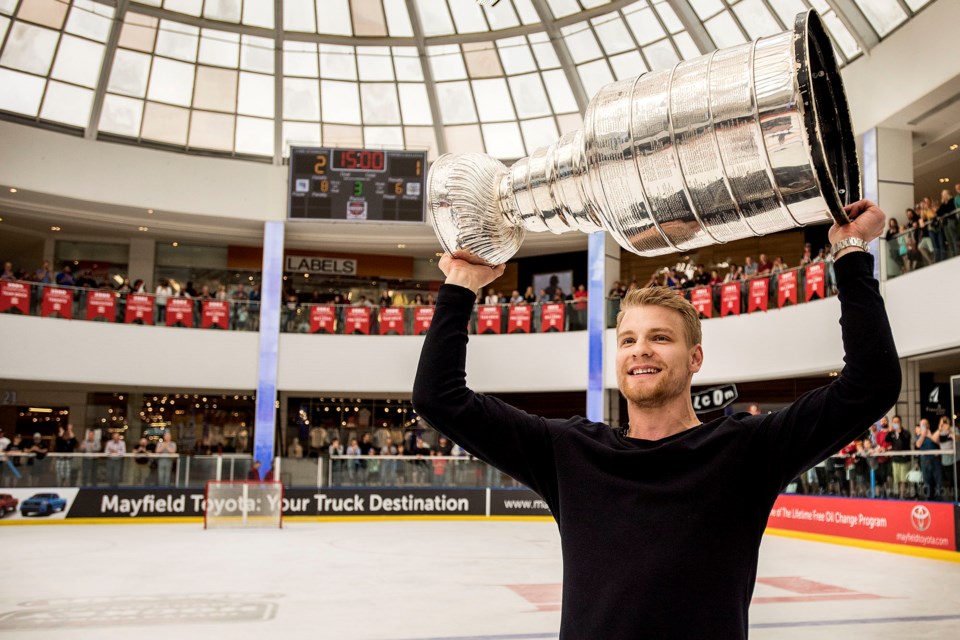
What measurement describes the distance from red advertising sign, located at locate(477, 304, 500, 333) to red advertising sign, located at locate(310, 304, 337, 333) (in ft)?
13.7

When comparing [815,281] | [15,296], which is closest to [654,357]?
[815,281]

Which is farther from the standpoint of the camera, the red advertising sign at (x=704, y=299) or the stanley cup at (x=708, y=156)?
the red advertising sign at (x=704, y=299)

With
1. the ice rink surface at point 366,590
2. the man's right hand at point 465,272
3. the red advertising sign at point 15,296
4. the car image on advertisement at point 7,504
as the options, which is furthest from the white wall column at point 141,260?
the man's right hand at point 465,272

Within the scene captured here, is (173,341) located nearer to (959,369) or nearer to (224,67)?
(224,67)

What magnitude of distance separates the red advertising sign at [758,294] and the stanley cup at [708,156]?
19391mm

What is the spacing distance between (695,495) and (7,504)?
20.8 meters

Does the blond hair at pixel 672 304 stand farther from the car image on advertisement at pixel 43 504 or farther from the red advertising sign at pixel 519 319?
the red advertising sign at pixel 519 319

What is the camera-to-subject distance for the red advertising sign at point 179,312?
24.8 metres

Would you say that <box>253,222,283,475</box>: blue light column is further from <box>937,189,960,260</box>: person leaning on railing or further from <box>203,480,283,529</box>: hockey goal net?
<box>937,189,960,260</box>: person leaning on railing

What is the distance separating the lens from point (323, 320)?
26094 millimetres

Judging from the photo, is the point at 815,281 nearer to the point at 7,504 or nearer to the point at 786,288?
the point at 786,288

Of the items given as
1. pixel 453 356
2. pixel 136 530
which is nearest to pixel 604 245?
pixel 136 530

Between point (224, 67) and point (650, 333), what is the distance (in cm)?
2510

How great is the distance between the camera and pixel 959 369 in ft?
68.2
